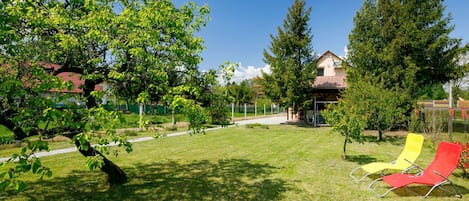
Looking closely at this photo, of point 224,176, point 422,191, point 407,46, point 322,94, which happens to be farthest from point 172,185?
point 322,94

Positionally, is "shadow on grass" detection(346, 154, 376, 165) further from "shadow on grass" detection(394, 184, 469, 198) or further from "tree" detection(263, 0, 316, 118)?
"tree" detection(263, 0, 316, 118)

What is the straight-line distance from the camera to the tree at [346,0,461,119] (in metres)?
19.0

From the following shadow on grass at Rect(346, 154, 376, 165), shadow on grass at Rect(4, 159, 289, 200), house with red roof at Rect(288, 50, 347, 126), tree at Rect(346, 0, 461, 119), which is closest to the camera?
shadow on grass at Rect(4, 159, 289, 200)

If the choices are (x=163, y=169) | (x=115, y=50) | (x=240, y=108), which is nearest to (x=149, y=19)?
(x=115, y=50)

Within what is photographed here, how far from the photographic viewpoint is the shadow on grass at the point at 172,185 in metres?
6.35

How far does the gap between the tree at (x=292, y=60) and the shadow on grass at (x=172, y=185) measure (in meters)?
15.1

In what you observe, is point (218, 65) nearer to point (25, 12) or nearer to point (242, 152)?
point (25, 12)

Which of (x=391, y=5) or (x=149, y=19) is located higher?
(x=391, y=5)

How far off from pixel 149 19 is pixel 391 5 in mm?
20489

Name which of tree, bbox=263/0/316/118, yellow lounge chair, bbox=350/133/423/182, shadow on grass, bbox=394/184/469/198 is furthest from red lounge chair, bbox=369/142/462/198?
tree, bbox=263/0/316/118

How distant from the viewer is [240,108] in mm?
51781

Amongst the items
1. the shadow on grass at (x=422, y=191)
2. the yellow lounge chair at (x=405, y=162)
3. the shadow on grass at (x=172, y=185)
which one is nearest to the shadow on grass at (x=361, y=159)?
the yellow lounge chair at (x=405, y=162)

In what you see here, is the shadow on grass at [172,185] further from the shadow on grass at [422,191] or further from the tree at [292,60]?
the tree at [292,60]

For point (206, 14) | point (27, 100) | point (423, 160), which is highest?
point (206, 14)
